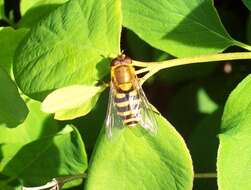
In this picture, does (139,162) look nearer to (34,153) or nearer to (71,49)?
(71,49)

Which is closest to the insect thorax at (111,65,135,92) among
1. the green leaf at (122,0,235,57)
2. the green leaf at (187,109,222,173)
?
the green leaf at (122,0,235,57)

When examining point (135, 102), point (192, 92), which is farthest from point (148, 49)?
point (135, 102)

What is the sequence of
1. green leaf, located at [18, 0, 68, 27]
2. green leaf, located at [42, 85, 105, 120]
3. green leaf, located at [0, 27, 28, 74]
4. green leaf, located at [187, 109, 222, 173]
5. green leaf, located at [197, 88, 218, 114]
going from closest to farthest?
1. green leaf, located at [42, 85, 105, 120]
2. green leaf, located at [0, 27, 28, 74]
3. green leaf, located at [18, 0, 68, 27]
4. green leaf, located at [187, 109, 222, 173]
5. green leaf, located at [197, 88, 218, 114]

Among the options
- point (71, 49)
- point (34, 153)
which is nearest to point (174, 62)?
point (71, 49)

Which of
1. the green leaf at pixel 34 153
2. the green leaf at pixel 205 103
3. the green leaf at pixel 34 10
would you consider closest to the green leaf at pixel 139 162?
the green leaf at pixel 34 153

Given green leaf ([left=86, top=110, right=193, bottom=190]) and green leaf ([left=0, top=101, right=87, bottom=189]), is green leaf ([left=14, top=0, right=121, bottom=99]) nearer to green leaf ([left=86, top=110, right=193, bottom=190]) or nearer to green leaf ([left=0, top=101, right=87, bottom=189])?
green leaf ([left=86, top=110, right=193, bottom=190])

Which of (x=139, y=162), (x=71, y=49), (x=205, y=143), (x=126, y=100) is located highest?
(x=71, y=49)

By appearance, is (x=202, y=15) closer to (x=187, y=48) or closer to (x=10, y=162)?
(x=187, y=48)
